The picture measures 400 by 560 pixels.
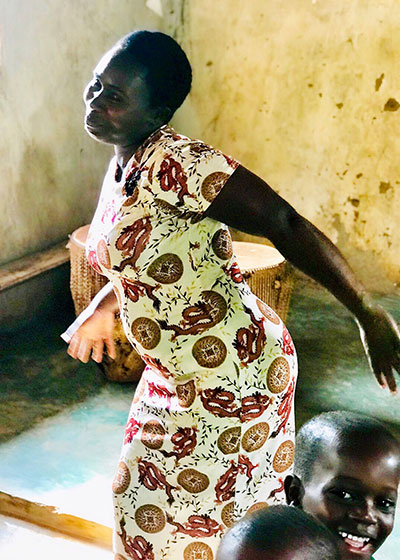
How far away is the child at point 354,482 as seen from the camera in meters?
1.57

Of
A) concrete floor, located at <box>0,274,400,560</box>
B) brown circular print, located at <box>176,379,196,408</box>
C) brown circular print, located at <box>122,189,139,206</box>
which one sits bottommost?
concrete floor, located at <box>0,274,400,560</box>

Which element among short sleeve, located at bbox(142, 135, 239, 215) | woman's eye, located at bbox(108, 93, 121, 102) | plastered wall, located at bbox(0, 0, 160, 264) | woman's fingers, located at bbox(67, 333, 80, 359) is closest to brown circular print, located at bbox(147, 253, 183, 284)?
short sleeve, located at bbox(142, 135, 239, 215)

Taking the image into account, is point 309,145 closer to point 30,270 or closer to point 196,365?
point 30,270

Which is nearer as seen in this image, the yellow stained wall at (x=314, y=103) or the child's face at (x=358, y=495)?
the child's face at (x=358, y=495)

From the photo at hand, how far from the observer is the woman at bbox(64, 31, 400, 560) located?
5.46ft

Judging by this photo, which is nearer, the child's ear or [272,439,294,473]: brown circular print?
the child's ear

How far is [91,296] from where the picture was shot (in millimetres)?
4156

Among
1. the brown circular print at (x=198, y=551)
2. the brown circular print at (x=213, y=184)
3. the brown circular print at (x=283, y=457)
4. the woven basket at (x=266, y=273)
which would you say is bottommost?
the woven basket at (x=266, y=273)

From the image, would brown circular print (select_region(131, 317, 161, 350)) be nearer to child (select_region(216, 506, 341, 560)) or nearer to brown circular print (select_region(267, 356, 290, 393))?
brown circular print (select_region(267, 356, 290, 393))

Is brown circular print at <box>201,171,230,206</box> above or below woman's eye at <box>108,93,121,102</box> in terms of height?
below

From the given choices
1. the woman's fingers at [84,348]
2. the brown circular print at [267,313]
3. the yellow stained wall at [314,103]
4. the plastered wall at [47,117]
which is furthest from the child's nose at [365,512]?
the yellow stained wall at [314,103]

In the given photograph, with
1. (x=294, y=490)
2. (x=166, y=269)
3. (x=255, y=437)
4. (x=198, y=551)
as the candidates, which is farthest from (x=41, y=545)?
(x=166, y=269)

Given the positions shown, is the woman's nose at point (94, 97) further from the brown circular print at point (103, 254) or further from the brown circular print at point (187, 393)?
the brown circular print at point (187, 393)

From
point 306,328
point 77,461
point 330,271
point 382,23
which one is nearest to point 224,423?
point 330,271
